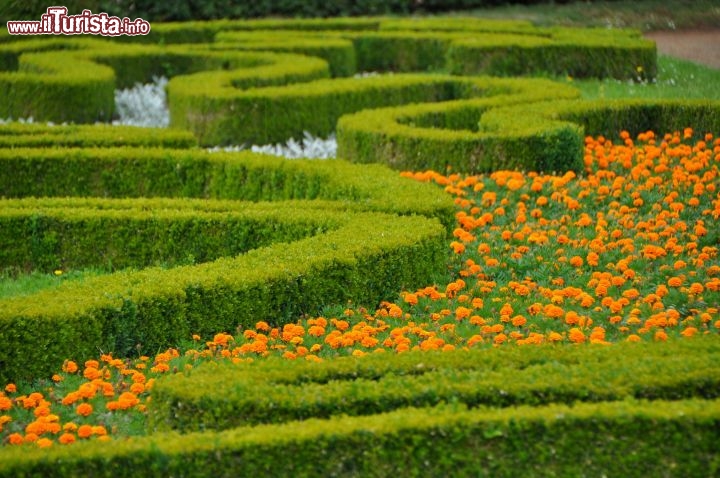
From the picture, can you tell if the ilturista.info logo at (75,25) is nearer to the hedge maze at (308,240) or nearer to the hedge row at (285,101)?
the hedge maze at (308,240)

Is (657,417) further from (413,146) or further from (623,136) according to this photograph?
(623,136)

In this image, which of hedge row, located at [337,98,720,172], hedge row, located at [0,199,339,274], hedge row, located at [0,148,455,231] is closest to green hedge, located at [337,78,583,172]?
hedge row, located at [337,98,720,172]

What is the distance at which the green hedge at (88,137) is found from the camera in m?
13.2

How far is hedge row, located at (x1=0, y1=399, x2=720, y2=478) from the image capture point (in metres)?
5.37

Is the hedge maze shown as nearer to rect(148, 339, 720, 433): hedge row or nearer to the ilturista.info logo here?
rect(148, 339, 720, 433): hedge row

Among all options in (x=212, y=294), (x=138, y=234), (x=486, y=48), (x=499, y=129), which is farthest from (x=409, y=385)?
(x=486, y=48)

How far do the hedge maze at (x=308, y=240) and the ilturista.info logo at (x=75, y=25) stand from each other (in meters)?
0.90

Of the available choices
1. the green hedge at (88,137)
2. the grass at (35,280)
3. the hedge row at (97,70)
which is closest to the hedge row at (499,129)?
the green hedge at (88,137)

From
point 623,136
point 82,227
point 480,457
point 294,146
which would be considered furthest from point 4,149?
point 480,457

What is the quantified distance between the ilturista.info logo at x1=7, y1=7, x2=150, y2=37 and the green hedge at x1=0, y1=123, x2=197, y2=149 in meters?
8.28

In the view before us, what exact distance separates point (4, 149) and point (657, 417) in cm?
896

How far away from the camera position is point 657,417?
540 centimetres

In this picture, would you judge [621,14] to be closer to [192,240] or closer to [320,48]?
[320,48]

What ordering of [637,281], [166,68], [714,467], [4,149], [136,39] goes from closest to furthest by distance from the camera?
1. [714,467]
2. [637,281]
3. [4,149]
4. [166,68]
5. [136,39]
